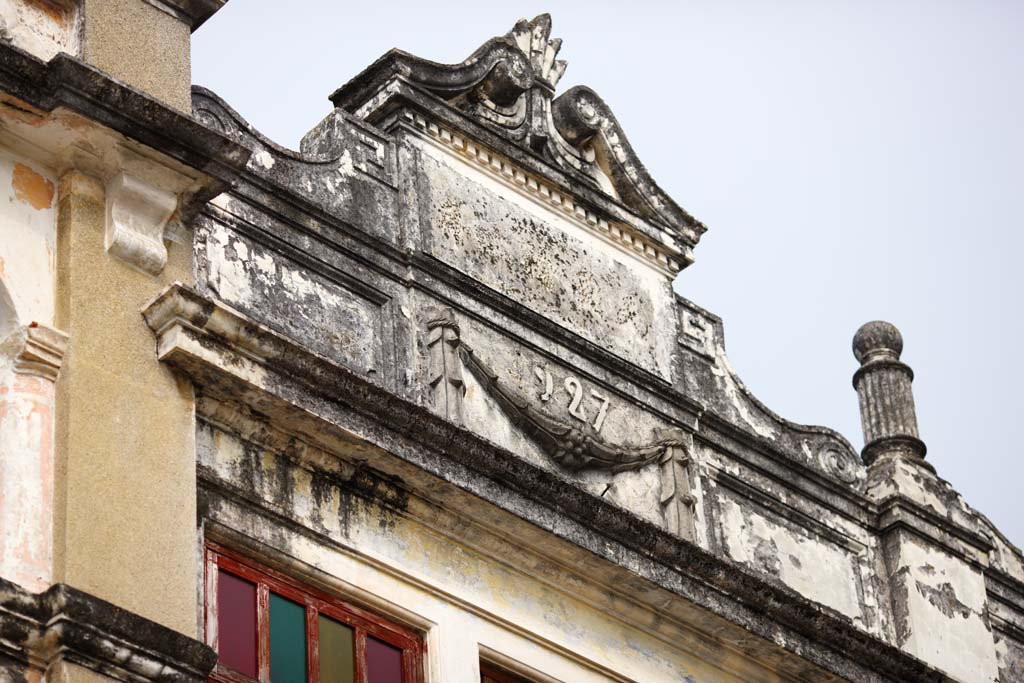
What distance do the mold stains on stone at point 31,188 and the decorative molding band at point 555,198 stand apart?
3.15m

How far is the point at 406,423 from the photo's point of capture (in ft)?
40.5

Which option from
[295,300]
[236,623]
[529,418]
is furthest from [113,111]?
[529,418]

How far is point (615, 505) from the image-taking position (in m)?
13.1

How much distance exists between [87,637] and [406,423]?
8.77ft

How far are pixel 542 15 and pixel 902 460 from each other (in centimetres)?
351

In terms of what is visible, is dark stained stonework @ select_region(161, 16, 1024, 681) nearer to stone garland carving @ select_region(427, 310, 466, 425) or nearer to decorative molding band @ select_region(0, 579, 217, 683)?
stone garland carving @ select_region(427, 310, 466, 425)

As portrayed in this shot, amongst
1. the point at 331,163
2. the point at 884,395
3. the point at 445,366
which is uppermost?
the point at 884,395

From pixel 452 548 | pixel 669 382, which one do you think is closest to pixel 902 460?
pixel 669 382

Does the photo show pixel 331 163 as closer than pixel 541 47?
Yes

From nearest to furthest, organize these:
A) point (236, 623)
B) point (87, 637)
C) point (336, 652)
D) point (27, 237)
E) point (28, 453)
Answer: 1. point (87, 637)
2. point (28, 453)
3. point (27, 237)
4. point (236, 623)
5. point (336, 652)

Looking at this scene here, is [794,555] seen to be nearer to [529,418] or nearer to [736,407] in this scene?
[736,407]

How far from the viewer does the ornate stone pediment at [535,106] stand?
46.8 ft

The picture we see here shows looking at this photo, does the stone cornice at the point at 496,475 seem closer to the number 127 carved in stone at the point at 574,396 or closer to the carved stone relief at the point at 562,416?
the carved stone relief at the point at 562,416

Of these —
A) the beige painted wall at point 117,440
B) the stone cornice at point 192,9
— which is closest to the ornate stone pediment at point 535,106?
the stone cornice at point 192,9
